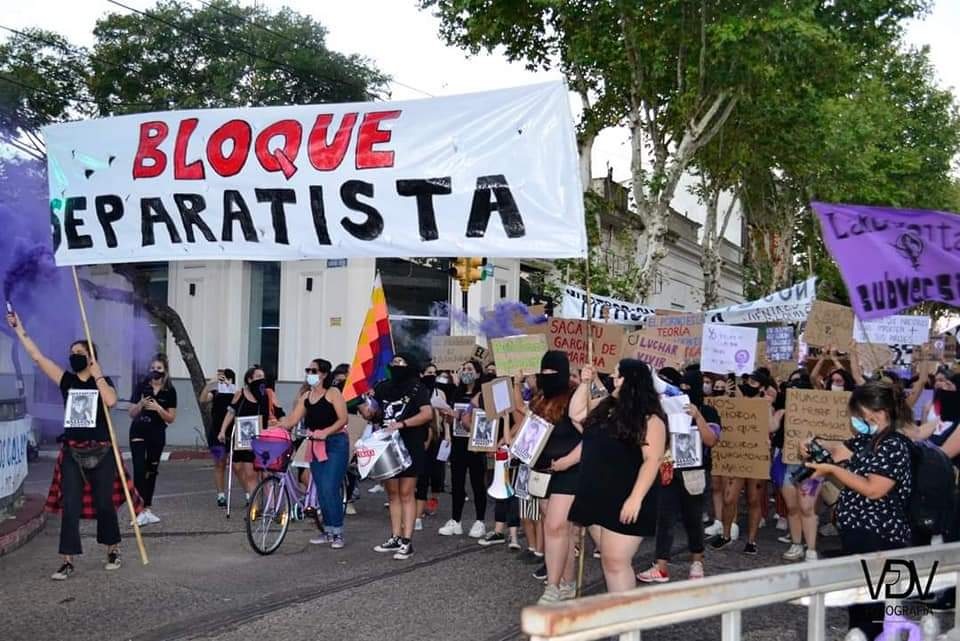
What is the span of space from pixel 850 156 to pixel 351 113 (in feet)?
79.1

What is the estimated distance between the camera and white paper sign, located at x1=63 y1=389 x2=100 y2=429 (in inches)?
316

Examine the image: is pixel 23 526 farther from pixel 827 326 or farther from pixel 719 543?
pixel 827 326

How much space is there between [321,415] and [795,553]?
4488 mm

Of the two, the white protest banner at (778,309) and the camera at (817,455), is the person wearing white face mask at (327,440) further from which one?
the white protest banner at (778,309)

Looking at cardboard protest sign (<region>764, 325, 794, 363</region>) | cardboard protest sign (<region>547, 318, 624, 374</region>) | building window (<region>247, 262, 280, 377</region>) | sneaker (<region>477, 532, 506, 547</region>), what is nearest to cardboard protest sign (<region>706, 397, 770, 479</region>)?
cardboard protest sign (<region>547, 318, 624, 374</region>)

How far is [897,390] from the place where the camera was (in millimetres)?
5242

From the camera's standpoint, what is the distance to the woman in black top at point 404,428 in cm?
905

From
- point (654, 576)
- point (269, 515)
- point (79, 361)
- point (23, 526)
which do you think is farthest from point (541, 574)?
point (23, 526)

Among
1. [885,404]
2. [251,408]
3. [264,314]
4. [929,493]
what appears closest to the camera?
[929,493]

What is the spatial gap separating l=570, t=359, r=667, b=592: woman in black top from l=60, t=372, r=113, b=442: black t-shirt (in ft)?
13.8

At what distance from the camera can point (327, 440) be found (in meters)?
9.52

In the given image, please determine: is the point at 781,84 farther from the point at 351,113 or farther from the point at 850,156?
the point at 351,113

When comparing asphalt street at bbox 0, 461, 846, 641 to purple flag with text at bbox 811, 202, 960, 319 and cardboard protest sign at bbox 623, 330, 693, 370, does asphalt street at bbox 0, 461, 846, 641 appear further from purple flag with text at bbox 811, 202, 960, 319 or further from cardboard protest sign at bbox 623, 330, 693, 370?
purple flag with text at bbox 811, 202, 960, 319

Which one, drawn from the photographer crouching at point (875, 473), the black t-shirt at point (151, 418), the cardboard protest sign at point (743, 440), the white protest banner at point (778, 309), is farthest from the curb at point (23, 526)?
the white protest banner at point (778, 309)
